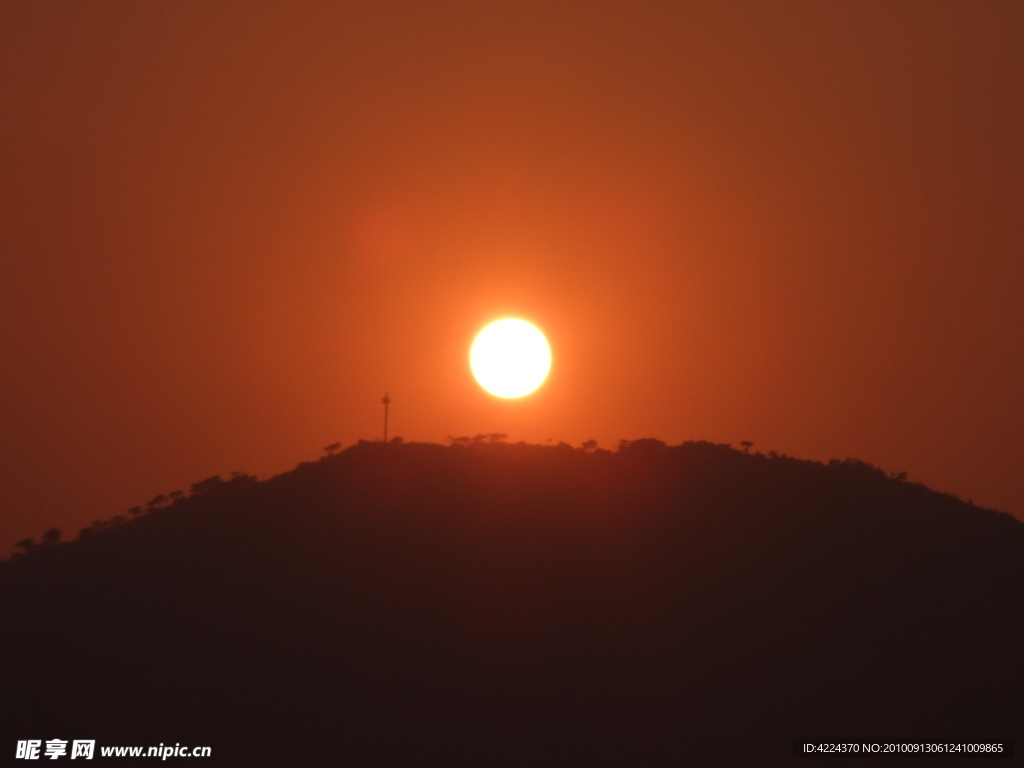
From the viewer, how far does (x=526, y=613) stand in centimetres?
4766

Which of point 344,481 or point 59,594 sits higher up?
point 344,481

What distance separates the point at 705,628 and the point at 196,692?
67.6 feet

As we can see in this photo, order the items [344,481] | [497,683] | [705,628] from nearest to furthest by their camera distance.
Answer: [497,683]
[705,628]
[344,481]

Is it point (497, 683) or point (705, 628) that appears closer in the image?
point (497, 683)

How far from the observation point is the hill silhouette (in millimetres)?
42375

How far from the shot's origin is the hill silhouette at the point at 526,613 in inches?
1668

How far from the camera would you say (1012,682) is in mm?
44375

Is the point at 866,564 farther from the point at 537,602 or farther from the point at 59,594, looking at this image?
the point at 59,594

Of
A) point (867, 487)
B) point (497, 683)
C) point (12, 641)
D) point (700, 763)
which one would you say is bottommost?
point (700, 763)

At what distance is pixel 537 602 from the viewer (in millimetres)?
48188

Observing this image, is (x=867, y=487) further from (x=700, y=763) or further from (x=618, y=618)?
(x=700, y=763)

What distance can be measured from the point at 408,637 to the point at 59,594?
1589 cm

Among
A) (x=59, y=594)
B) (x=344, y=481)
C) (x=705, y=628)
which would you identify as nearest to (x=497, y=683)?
(x=705, y=628)

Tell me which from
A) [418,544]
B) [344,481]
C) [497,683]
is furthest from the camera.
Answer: [344,481]
